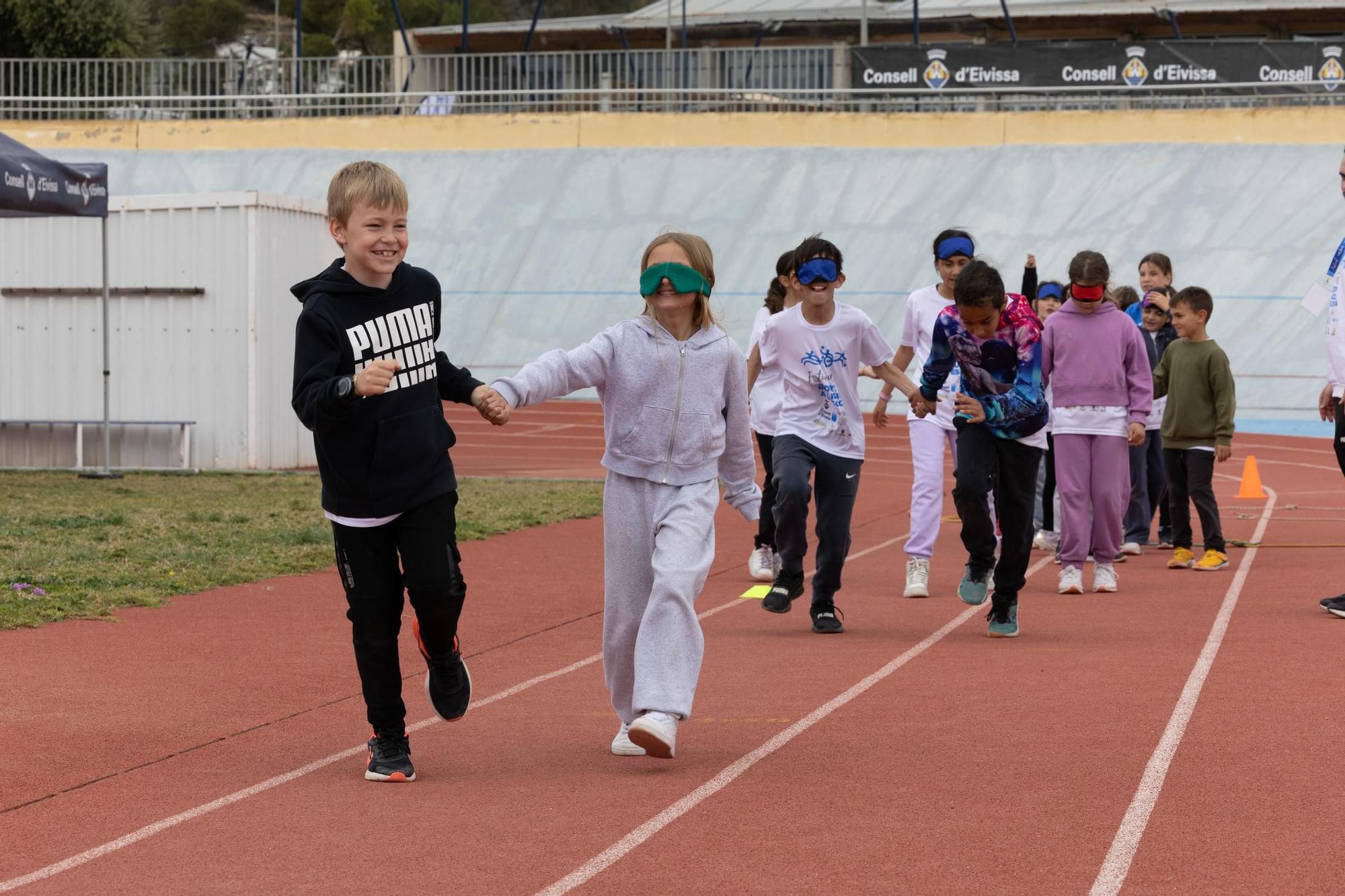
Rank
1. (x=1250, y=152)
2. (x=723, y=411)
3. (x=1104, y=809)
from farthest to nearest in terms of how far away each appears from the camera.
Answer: (x=1250, y=152), (x=723, y=411), (x=1104, y=809)

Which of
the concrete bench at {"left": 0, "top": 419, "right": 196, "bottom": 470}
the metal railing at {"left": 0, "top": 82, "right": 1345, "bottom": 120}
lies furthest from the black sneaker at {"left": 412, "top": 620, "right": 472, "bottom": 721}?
the metal railing at {"left": 0, "top": 82, "right": 1345, "bottom": 120}

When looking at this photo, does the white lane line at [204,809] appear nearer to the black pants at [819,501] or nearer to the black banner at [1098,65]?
the black pants at [819,501]

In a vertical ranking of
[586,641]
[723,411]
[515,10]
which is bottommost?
[586,641]

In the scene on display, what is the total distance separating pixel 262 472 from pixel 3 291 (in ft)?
12.7

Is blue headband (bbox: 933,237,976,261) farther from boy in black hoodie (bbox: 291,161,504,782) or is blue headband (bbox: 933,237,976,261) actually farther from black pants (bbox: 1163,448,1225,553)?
boy in black hoodie (bbox: 291,161,504,782)

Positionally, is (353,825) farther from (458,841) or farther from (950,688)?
(950,688)

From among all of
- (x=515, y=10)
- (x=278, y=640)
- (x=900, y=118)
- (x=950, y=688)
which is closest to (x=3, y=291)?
(x=278, y=640)

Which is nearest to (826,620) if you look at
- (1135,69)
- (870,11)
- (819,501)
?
(819,501)

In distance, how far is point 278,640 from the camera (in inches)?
350

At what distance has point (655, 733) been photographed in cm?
582

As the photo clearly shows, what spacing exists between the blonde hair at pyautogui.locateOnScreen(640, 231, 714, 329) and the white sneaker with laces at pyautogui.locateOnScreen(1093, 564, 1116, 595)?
527 centimetres

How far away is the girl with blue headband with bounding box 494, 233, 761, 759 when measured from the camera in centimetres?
613

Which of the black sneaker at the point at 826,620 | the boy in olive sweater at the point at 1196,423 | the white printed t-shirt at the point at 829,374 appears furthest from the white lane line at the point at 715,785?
the boy in olive sweater at the point at 1196,423

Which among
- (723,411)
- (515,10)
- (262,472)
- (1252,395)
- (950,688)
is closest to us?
(723,411)
